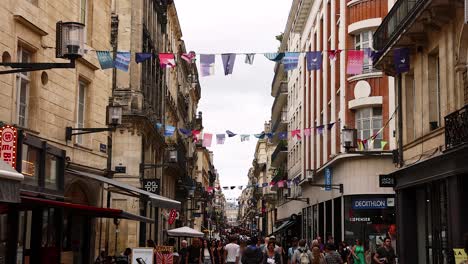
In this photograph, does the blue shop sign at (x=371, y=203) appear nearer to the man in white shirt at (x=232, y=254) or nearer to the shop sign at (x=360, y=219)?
the shop sign at (x=360, y=219)

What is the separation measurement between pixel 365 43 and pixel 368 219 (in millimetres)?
7903

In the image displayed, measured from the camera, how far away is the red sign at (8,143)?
13.2 metres

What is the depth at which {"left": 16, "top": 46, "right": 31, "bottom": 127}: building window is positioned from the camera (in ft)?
55.8

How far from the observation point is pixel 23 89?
17594 millimetres

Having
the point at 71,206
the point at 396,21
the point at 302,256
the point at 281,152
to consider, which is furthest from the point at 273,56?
the point at 281,152

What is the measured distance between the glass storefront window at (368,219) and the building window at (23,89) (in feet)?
61.7

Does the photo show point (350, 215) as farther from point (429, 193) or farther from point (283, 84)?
point (283, 84)

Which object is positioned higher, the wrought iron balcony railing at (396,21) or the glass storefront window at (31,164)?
the wrought iron balcony railing at (396,21)

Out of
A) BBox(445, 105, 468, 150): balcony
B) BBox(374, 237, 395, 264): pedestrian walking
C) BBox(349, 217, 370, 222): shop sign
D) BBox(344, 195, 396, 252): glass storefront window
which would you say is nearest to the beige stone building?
BBox(445, 105, 468, 150): balcony

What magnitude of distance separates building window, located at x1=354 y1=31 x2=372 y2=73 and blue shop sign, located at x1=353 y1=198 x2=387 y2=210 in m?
5.77

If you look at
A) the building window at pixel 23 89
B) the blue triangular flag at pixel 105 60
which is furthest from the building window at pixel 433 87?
the building window at pixel 23 89

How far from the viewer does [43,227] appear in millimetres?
17344

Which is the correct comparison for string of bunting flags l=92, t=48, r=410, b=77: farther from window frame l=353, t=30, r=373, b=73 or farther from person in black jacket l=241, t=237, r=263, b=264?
window frame l=353, t=30, r=373, b=73

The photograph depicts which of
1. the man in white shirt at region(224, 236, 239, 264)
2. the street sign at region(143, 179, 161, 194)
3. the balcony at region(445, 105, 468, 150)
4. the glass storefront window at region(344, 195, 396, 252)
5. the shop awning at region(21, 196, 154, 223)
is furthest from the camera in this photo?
the street sign at region(143, 179, 161, 194)
